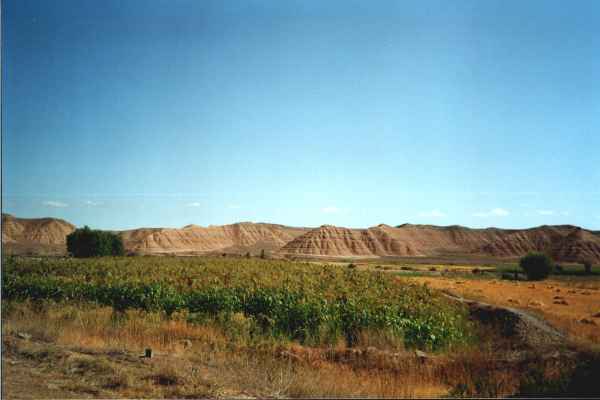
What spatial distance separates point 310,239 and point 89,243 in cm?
7738

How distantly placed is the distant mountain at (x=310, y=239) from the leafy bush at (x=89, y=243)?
56.0 ft

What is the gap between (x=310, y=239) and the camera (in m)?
130

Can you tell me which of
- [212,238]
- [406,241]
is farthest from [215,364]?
[212,238]

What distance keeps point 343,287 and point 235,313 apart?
686 cm

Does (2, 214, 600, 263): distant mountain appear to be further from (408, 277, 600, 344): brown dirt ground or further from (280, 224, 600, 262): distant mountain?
(408, 277, 600, 344): brown dirt ground

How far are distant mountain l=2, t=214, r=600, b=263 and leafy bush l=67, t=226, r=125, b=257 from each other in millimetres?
17082

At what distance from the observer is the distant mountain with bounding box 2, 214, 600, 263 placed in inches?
3268

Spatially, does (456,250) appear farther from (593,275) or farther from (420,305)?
(420,305)

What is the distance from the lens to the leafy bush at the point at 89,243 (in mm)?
59875

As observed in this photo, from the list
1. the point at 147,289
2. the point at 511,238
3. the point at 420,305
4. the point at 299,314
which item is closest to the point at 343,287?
the point at 420,305

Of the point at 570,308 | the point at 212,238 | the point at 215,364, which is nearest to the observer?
the point at 215,364

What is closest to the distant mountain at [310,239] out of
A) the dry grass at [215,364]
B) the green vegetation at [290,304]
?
the green vegetation at [290,304]

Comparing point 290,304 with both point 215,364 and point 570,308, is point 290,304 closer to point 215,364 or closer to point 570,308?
point 215,364

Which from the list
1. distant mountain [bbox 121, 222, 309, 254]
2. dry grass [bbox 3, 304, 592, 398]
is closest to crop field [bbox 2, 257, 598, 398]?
dry grass [bbox 3, 304, 592, 398]
